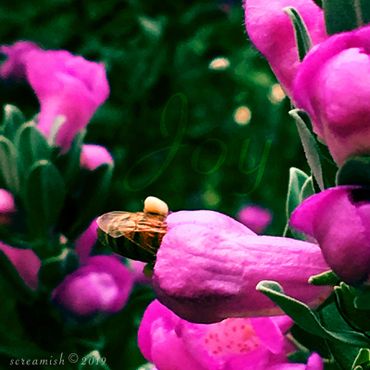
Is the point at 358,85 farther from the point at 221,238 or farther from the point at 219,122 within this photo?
the point at 219,122

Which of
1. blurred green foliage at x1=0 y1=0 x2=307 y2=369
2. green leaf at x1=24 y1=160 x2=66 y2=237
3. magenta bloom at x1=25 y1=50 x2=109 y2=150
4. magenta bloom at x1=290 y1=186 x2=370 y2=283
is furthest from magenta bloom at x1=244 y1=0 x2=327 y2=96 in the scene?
blurred green foliage at x1=0 y1=0 x2=307 y2=369

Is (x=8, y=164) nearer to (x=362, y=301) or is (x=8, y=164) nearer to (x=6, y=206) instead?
(x=6, y=206)

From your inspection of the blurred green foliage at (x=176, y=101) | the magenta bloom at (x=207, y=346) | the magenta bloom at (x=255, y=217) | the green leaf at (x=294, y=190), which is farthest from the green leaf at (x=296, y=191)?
the magenta bloom at (x=255, y=217)

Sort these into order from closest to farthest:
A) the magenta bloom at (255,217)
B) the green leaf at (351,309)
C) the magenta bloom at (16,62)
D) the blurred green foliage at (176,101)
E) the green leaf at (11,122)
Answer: the green leaf at (351,309), the green leaf at (11,122), the magenta bloom at (16,62), the blurred green foliage at (176,101), the magenta bloom at (255,217)

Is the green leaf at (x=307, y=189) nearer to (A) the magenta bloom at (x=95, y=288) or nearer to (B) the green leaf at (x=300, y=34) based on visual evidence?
(B) the green leaf at (x=300, y=34)

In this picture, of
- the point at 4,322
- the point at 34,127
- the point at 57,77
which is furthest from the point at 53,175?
the point at 4,322

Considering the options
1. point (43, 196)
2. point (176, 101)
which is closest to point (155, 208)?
point (43, 196)

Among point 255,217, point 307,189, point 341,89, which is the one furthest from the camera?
point 255,217

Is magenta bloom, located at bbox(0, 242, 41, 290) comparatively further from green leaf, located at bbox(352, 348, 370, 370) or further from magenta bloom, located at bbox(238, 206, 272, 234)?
magenta bloom, located at bbox(238, 206, 272, 234)

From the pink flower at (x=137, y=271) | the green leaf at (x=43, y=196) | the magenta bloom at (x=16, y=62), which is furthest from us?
the magenta bloom at (x=16, y=62)
